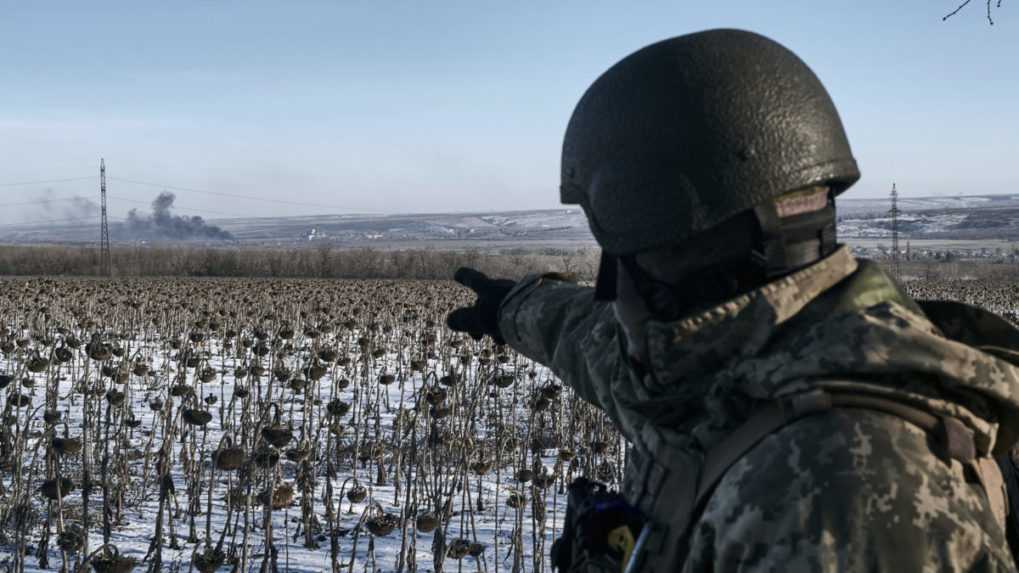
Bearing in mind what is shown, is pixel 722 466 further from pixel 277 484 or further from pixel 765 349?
pixel 277 484

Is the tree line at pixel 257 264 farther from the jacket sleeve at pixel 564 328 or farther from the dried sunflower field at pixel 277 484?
the jacket sleeve at pixel 564 328

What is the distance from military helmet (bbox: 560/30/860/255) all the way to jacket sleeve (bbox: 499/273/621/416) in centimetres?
40

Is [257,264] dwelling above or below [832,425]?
below

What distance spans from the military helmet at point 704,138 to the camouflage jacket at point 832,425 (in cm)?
18

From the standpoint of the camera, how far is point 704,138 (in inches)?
62.5

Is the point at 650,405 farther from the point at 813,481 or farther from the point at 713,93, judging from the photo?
the point at 713,93

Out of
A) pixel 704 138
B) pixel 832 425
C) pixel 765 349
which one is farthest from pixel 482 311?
pixel 832 425

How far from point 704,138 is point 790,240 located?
233 mm

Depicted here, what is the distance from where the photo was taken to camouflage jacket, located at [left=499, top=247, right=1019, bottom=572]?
1.20 meters

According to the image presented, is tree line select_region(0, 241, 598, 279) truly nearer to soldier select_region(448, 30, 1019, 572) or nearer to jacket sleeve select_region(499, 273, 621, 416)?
jacket sleeve select_region(499, 273, 621, 416)

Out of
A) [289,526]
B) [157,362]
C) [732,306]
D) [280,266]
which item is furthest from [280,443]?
[280,266]

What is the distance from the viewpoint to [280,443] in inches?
164

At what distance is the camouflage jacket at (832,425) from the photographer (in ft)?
3.94

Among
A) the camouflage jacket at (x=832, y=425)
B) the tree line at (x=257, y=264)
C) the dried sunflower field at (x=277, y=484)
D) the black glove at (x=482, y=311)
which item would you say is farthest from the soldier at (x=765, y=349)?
the tree line at (x=257, y=264)
